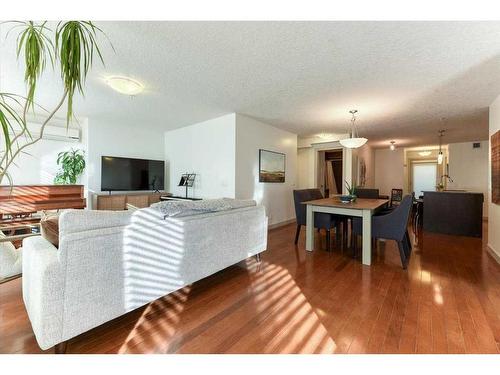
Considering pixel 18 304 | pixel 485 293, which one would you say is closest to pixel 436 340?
pixel 485 293

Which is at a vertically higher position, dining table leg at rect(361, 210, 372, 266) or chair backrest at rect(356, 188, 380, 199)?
chair backrest at rect(356, 188, 380, 199)

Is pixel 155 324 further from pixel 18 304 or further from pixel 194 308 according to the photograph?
pixel 18 304

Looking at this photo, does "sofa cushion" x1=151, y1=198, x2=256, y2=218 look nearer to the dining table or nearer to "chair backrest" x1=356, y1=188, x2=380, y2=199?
the dining table

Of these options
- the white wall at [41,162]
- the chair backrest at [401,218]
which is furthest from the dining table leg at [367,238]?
the white wall at [41,162]

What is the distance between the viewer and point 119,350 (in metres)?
1.31

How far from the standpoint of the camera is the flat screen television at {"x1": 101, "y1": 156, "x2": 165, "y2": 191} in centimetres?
435

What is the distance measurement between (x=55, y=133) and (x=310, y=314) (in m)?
5.65

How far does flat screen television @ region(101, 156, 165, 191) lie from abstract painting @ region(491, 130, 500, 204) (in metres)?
5.80

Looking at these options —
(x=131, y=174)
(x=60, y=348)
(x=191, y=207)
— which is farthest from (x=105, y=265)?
(x=131, y=174)

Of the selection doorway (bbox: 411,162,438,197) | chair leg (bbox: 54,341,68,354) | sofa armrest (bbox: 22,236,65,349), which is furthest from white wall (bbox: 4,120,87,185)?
doorway (bbox: 411,162,438,197)

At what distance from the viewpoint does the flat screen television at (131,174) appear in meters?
4.35

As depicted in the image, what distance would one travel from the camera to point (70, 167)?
4.28 metres

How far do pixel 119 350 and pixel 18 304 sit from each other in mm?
1186

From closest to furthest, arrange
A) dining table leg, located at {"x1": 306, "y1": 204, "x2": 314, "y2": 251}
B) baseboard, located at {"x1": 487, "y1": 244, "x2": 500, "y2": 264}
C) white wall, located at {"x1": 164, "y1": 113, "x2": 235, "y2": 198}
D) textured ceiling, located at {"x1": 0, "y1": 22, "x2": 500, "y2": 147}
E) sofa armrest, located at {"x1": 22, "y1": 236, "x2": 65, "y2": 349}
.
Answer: sofa armrest, located at {"x1": 22, "y1": 236, "x2": 65, "y2": 349} → textured ceiling, located at {"x1": 0, "y1": 22, "x2": 500, "y2": 147} → baseboard, located at {"x1": 487, "y1": 244, "x2": 500, "y2": 264} → dining table leg, located at {"x1": 306, "y1": 204, "x2": 314, "y2": 251} → white wall, located at {"x1": 164, "y1": 113, "x2": 235, "y2": 198}
